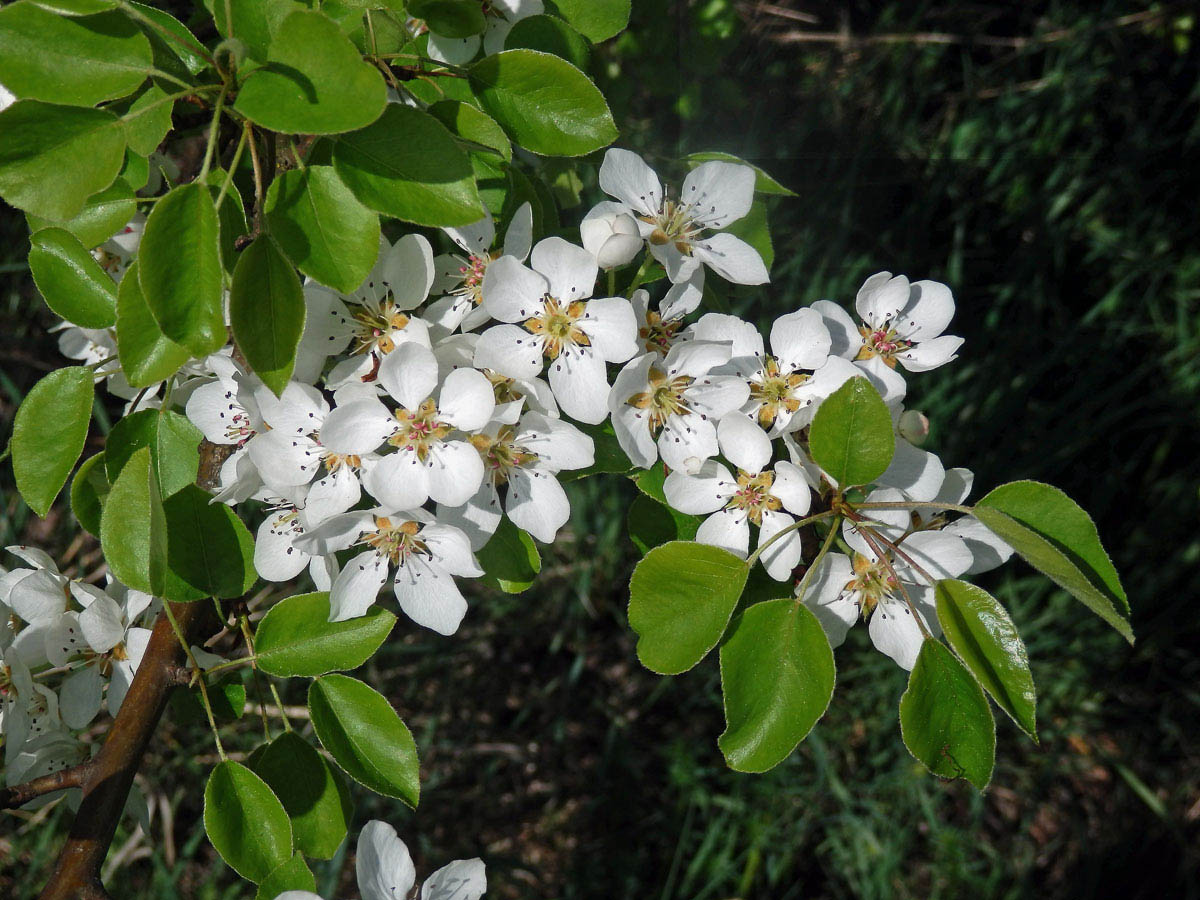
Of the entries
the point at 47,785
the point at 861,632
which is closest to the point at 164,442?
the point at 47,785

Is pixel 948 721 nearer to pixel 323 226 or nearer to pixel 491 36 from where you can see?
pixel 323 226

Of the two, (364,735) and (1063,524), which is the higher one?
(1063,524)

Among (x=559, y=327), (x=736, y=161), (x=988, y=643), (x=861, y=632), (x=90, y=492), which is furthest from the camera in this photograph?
(x=861, y=632)

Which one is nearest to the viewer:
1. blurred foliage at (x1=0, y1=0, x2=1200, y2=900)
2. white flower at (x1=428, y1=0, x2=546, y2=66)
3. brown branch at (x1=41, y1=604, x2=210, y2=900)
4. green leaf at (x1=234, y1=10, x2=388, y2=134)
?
green leaf at (x1=234, y1=10, x2=388, y2=134)

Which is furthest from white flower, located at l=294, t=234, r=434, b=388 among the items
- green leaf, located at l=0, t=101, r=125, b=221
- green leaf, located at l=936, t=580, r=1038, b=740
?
green leaf, located at l=936, t=580, r=1038, b=740

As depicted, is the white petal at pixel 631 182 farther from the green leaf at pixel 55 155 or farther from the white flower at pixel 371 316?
the green leaf at pixel 55 155

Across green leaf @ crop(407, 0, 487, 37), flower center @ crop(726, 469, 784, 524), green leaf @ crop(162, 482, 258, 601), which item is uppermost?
green leaf @ crop(407, 0, 487, 37)

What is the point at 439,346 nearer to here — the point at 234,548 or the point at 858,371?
the point at 234,548

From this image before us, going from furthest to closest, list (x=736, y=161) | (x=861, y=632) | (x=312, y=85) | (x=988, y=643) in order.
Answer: (x=861, y=632)
(x=736, y=161)
(x=988, y=643)
(x=312, y=85)

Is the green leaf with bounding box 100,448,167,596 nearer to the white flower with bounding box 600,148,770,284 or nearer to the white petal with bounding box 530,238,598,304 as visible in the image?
the white petal with bounding box 530,238,598,304
